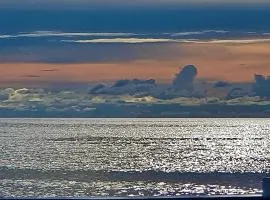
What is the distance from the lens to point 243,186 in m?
68.9

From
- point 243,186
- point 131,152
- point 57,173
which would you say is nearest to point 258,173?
point 243,186

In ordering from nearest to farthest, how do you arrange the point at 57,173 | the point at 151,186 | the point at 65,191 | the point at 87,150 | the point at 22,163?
the point at 65,191 < the point at 151,186 < the point at 57,173 < the point at 22,163 < the point at 87,150

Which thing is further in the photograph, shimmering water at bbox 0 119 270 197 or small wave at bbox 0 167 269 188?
small wave at bbox 0 167 269 188

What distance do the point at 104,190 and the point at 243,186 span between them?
11888 millimetres

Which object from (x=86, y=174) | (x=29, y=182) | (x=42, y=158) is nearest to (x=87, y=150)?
(x=42, y=158)

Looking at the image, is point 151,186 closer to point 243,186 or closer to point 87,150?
point 243,186

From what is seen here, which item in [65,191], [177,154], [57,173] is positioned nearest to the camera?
[65,191]

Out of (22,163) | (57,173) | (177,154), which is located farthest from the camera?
(177,154)

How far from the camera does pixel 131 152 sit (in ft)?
375

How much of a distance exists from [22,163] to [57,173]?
14739 mm

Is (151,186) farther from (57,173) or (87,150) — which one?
(87,150)

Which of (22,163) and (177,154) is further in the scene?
(177,154)

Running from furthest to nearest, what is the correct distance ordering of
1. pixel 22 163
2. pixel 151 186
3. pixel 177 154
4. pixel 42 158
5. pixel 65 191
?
pixel 177 154
pixel 42 158
pixel 22 163
pixel 151 186
pixel 65 191

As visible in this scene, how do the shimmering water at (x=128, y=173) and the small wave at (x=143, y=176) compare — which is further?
the small wave at (x=143, y=176)
